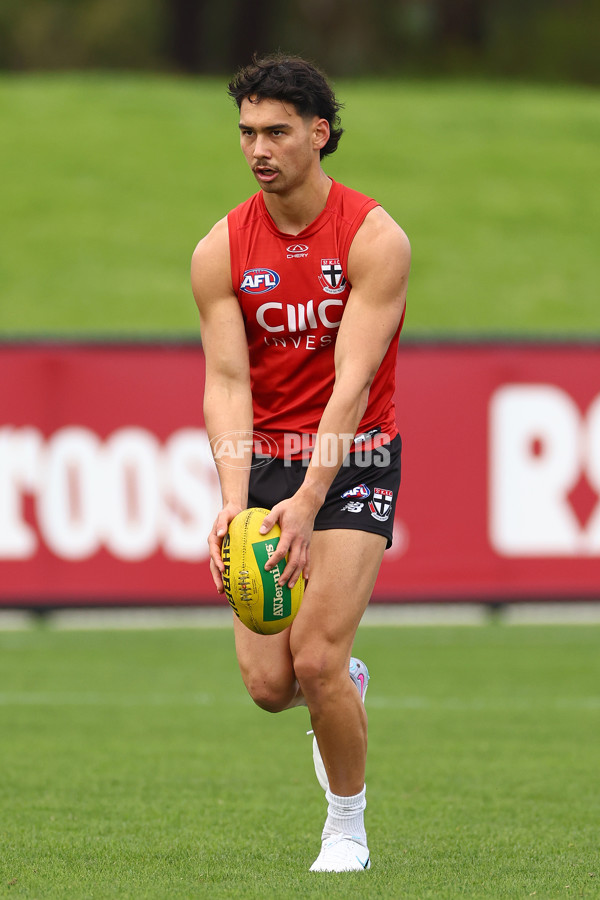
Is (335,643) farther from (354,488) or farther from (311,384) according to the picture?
(311,384)

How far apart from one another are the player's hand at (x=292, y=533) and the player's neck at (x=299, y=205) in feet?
3.44

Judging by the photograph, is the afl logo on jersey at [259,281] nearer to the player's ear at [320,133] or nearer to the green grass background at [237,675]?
the player's ear at [320,133]

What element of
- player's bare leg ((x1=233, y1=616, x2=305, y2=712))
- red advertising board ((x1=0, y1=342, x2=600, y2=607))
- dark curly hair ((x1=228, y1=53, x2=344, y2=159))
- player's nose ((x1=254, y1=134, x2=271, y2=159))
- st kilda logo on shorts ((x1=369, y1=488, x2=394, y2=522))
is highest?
dark curly hair ((x1=228, y1=53, x2=344, y2=159))

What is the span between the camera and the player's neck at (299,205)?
542 cm

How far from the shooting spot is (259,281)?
5.43 m

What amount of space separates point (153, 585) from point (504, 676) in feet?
11.0

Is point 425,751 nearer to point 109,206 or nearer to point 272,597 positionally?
point 272,597

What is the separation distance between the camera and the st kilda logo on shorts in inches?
215

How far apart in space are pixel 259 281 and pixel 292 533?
3.20ft

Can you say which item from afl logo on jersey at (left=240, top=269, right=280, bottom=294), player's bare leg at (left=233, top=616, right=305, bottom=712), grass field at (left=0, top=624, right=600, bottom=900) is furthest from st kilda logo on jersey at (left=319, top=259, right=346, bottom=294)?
grass field at (left=0, top=624, right=600, bottom=900)

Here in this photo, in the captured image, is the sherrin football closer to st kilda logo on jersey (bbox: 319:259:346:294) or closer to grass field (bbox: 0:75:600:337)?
st kilda logo on jersey (bbox: 319:259:346:294)

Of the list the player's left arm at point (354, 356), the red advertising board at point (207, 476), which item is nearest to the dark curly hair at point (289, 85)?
the player's left arm at point (354, 356)

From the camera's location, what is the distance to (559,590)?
1240 centimetres

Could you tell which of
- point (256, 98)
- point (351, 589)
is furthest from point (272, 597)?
point (256, 98)
